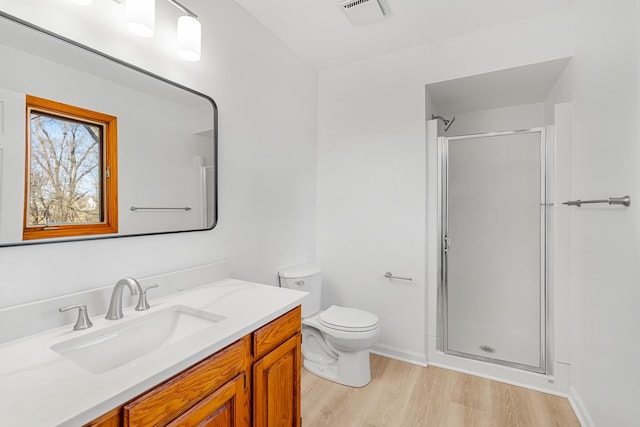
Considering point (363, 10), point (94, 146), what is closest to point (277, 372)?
point (94, 146)

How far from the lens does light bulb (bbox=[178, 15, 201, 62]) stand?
1.40m

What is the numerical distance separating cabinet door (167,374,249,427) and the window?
0.76 m

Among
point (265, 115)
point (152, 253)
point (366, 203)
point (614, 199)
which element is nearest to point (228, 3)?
point (265, 115)

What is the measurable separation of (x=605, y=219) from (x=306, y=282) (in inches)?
67.8

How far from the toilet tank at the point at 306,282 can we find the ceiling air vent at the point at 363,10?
1.74m

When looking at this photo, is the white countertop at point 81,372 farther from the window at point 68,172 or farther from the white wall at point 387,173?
the white wall at point 387,173

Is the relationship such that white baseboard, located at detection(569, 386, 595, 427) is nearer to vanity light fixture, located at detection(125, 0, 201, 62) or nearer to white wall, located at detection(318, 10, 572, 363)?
white wall, located at detection(318, 10, 572, 363)

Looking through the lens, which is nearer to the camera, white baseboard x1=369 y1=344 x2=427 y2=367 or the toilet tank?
the toilet tank

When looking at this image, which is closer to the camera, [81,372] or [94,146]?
[81,372]

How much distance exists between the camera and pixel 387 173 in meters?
2.48

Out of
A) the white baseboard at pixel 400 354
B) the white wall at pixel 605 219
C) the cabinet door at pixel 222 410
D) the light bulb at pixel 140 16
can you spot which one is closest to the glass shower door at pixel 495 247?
the white baseboard at pixel 400 354

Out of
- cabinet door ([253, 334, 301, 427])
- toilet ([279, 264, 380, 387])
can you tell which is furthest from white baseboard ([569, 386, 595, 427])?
cabinet door ([253, 334, 301, 427])

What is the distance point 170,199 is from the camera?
148 centimetres

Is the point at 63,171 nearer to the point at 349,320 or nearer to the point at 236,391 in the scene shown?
the point at 236,391
